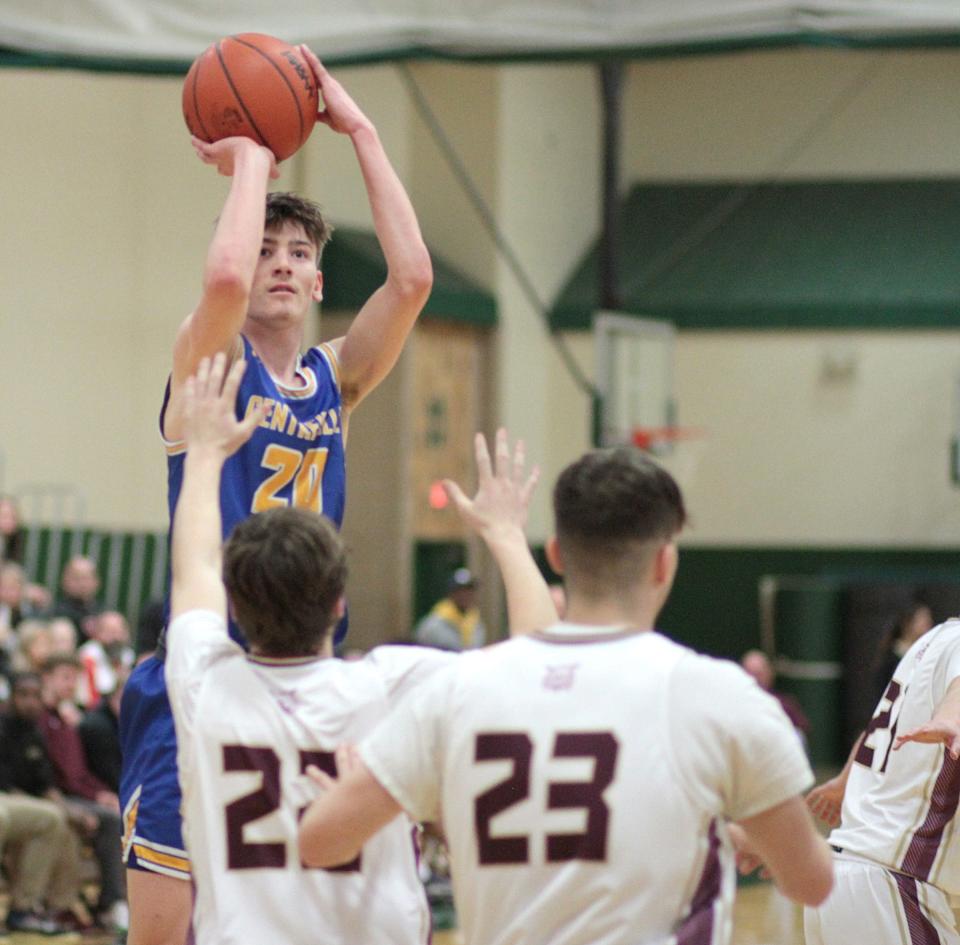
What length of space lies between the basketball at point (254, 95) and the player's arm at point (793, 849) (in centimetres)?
227

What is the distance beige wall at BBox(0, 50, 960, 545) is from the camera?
1580 centimetres

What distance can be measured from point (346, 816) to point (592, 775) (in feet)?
1.43

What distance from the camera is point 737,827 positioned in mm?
3186

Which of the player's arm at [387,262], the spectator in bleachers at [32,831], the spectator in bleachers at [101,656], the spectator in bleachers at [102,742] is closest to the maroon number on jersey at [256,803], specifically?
the player's arm at [387,262]

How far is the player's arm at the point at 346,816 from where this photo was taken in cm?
307

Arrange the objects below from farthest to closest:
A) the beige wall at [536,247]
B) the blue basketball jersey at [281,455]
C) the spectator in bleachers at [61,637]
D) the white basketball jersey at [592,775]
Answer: the beige wall at [536,247] → the spectator in bleachers at [61,637] → the blue basketball jersey at [281,455] → the white basketball jersey at [592,775]

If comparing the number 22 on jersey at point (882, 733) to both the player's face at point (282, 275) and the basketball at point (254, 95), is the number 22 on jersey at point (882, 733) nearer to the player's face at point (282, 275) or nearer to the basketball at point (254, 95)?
the player's face at point (282, 275)

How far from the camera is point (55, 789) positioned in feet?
34.1

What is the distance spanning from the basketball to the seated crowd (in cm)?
626

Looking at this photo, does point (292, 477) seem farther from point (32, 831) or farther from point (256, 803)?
point (32, 831)

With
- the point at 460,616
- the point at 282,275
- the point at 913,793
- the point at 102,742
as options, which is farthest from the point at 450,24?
the point at 460,616

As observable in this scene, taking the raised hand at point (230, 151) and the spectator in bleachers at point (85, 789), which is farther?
the spectator in bleachers at point (85, 789)

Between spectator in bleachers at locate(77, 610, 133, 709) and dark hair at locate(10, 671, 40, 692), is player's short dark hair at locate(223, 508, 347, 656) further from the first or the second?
spectator in bleachers at locate(77, 610, 133, 709)

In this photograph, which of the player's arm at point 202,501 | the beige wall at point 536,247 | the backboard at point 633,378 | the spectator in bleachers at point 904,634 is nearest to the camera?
the player's arm at point 202,501
